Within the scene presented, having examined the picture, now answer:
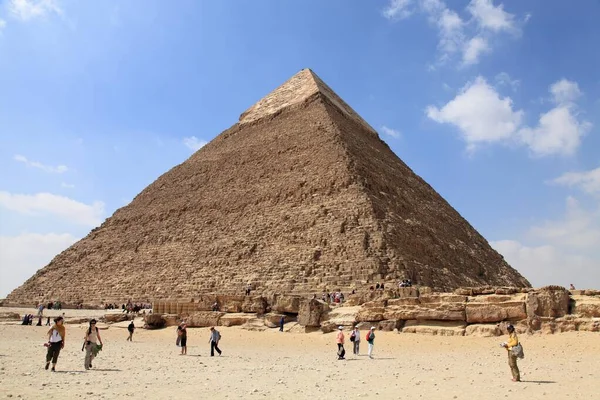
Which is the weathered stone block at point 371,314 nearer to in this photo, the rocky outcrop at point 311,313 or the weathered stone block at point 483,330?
the rocky outcrop at point 311,313

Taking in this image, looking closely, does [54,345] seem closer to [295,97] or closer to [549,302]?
[549,302]

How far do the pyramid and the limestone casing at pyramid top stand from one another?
28 cm

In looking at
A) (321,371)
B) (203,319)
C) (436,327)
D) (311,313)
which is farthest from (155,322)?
(321,371)

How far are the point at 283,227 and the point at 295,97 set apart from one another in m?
19.2

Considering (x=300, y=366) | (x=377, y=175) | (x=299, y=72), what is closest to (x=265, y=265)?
(x=377, y=175)

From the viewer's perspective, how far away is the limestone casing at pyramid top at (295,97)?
44.2 m

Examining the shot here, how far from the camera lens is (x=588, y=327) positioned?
27.9 ft

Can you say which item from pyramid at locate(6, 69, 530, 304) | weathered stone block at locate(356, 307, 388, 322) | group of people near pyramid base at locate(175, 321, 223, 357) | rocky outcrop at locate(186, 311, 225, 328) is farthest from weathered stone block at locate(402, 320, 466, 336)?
pyramid at locate(6, 69, 530, 304)

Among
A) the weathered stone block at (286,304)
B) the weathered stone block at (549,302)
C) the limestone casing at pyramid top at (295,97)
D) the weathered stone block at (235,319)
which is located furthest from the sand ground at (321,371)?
the limestone casing at pyramid top at (295,97)

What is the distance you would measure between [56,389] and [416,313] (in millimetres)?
6660

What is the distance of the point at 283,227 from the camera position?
Answer: 28.2 metres

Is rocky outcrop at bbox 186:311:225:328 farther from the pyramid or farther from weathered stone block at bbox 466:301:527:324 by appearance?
A: the pyramid

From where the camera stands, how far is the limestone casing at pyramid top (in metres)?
44.2

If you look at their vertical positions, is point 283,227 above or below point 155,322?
above
